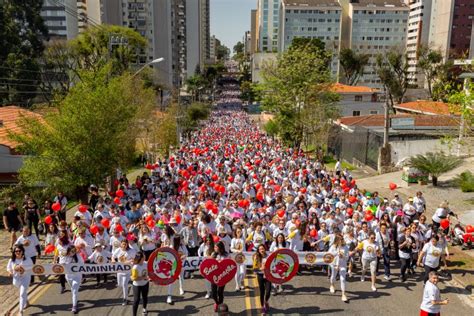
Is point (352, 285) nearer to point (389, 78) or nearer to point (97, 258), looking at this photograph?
point (97, 258)

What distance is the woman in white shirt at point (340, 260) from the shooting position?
1019 centimetres

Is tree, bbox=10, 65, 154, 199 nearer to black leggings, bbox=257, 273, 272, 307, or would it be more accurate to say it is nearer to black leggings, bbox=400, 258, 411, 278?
black leggings, bbox=257, 273, 272, 307

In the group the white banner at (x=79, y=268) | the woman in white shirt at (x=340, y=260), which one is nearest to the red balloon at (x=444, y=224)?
the woman in white shirt at (x=340, y=260)

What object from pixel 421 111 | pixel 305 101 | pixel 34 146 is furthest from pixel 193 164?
pixel 421 111

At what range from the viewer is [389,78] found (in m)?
69.8

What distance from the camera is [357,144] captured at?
32.7m

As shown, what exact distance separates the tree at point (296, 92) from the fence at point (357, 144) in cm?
189

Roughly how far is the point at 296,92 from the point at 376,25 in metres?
85.6

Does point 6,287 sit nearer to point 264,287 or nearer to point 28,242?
point 28,242

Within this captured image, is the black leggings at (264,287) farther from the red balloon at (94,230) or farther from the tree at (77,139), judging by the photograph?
the tree at (77,139)

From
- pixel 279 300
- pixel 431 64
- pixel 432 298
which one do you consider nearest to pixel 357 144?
pixel 279 300

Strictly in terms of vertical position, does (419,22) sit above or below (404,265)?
above

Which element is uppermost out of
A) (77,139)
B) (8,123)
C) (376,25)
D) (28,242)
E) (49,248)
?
(376,25)

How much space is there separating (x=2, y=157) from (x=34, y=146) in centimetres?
919
